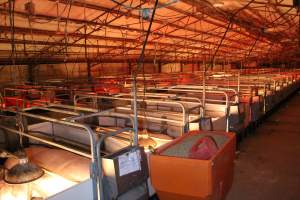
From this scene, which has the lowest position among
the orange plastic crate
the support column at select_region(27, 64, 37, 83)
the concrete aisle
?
the concrete aisle

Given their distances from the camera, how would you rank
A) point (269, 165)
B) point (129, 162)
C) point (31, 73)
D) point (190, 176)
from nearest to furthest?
point (190, 176) → point (129, 162) → point (269, 165) → point (31, 73)

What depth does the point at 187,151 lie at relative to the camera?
2037 mm

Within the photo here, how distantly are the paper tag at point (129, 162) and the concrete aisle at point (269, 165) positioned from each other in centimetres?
154

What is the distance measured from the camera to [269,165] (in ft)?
12.8

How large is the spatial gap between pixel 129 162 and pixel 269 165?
9.16ft

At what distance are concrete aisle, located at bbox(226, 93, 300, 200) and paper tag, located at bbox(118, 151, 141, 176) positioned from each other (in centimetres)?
154

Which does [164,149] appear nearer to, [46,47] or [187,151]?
[187,151]

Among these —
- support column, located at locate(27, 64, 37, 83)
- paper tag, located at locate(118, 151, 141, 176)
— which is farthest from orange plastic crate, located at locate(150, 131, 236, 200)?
support column, located at locate(27, 64, 37, 83)

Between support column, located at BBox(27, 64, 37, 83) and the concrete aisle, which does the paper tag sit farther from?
support column, located at BBox(27, 64, 37, 83)

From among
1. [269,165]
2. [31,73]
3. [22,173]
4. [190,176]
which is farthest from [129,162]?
[31,73]

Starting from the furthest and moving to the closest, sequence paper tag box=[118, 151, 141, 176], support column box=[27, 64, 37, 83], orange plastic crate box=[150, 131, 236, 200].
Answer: support column box=[27, 64, 37, 83]
paper tag box=[118, 151, 141, 176]
orange plastic crate box=[150, 131, 236, 200]

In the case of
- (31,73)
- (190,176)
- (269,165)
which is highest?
(31,73)

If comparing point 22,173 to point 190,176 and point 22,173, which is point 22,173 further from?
point 190,176

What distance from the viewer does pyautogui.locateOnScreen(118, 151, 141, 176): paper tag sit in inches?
74.5
